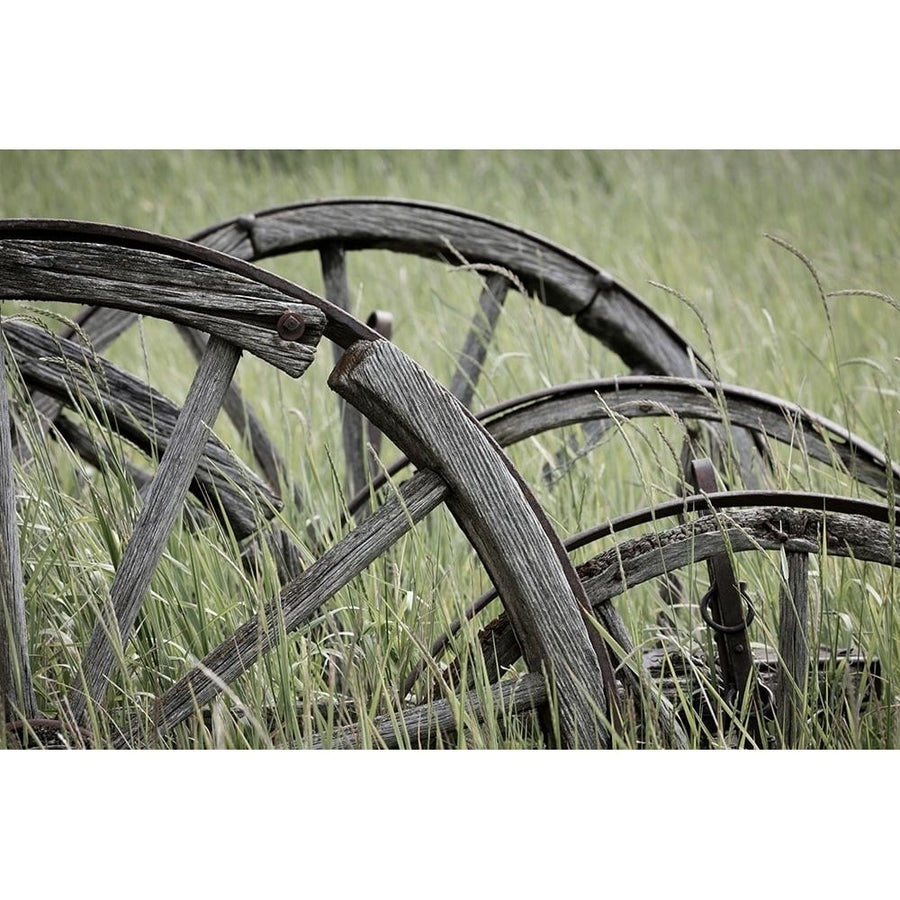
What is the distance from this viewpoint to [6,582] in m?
1.22

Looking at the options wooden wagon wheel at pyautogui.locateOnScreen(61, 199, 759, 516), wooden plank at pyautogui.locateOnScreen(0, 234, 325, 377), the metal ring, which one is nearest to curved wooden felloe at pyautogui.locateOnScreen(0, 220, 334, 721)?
wooden plank at pyautogui.locateOnScreen(0, 234, 325, 377)

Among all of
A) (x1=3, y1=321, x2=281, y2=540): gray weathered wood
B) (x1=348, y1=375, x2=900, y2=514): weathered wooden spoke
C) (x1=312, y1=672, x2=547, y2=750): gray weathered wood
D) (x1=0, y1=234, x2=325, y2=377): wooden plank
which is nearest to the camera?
(x1=0, y1=234, x2=325, y2=377): wooden plank

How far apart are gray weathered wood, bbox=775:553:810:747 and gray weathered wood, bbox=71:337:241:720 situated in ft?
2.39

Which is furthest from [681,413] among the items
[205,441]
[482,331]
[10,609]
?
[10,609]

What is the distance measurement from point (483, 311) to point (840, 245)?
2602 mm

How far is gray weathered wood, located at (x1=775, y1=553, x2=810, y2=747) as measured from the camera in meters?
1.36

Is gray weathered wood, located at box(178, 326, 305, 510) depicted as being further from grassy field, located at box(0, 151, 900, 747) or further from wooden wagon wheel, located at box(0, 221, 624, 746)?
wooden wagon wheel, located at box(0, 221, 624, 746)

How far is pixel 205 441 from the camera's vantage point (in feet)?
4.14

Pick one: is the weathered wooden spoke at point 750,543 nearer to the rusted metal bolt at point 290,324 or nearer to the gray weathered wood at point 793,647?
the gray weathered wood at point 793,647

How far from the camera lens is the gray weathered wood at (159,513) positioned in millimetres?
1238

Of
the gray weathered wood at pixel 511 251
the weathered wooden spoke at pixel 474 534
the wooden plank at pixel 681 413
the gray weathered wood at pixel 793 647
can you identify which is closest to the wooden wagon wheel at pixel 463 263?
the gray weathered wood at pixel 511 251

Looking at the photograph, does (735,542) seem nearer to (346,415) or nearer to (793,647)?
(793,647)

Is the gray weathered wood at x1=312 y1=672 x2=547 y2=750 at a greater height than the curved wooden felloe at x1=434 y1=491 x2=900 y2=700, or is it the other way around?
the curved wooden felloe at x1=434 y1=491 x2=900 y2=700

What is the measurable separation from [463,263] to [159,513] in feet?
3.80
